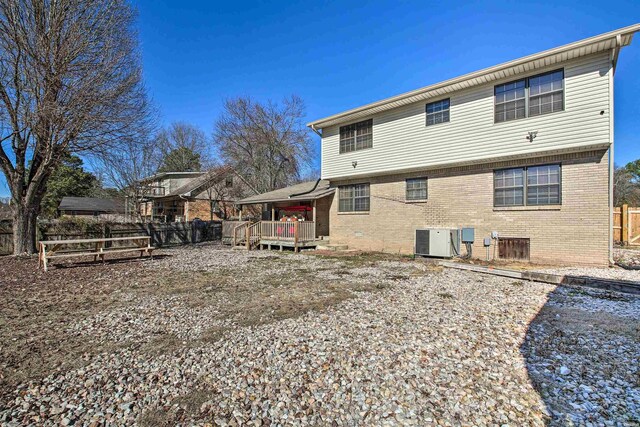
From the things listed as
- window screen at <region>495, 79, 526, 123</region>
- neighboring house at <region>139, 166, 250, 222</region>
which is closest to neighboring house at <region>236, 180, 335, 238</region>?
window screen at <region>495, 79, 526, 123</region>

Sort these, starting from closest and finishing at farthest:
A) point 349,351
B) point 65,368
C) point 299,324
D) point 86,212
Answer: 1. point 65,368
2. point 349,351
3. point 299,324
4. point 86,212

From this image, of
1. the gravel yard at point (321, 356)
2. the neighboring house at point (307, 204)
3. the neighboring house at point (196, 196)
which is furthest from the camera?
the neighboring house at point (196, 196)

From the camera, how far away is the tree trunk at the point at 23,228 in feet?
37.0

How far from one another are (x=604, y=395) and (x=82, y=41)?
15792 millimetres

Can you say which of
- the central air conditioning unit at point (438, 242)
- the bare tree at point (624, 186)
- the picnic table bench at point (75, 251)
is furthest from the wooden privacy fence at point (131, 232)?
the bare tree at point (624, 186)

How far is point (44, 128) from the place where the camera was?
10.5m

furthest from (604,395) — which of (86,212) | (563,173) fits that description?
(86,212)

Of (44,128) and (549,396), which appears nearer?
(549,396)

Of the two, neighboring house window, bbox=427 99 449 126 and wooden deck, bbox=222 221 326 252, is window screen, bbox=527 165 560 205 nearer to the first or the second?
neighboring house window, bbox=427 99 449 126

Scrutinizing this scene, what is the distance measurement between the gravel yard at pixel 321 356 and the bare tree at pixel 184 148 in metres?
33.0

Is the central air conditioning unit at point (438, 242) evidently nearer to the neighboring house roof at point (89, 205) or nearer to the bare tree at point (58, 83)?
the bare tree at point (58, 83)

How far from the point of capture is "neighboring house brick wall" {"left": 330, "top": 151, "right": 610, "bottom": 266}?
8367 mm

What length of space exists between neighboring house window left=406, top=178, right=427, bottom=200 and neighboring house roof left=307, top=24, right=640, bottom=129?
122 inches

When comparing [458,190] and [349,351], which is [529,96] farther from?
[349,351]
